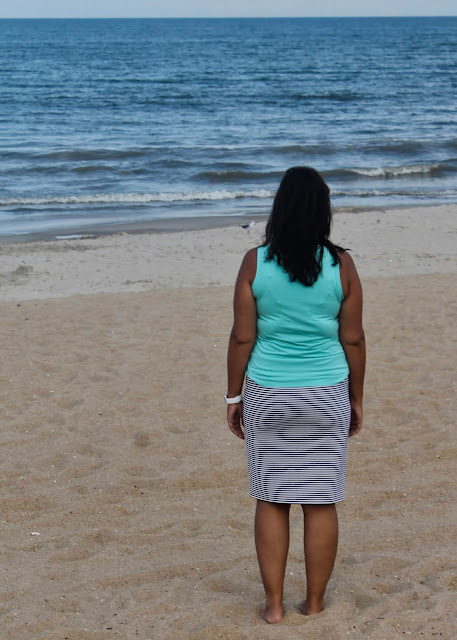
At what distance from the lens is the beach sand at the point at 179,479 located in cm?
318

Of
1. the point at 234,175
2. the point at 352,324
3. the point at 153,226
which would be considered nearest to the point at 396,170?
the point at 234,175

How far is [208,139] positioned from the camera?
22672mm

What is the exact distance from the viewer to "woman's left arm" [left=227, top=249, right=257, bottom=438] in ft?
9.20

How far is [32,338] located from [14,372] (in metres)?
0.89

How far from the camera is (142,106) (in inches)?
1251

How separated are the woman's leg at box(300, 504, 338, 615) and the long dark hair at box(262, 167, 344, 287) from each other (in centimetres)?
82

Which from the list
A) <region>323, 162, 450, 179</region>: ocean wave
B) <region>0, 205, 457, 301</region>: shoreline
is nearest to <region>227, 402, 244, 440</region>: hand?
<region>0, 205, 457, 301</region>: shoreline

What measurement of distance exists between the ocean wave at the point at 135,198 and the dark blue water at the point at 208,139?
0.04 m

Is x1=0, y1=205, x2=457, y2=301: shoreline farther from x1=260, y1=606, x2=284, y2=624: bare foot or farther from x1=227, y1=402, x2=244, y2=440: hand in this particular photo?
x1=260, y1=606, x2=284, y2=624: bare foot

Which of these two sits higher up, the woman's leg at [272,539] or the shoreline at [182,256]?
the woman's leg at [272,539]

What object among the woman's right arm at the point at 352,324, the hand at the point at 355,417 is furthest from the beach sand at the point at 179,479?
the woman's right arm at the point at 352,324

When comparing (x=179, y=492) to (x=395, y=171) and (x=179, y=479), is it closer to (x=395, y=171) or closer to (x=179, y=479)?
(x=179, y=479)

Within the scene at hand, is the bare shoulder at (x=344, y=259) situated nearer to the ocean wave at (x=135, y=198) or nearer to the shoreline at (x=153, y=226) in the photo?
the shoreline at (x=153, y=226)

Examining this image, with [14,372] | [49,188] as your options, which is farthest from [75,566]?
[49,188]
